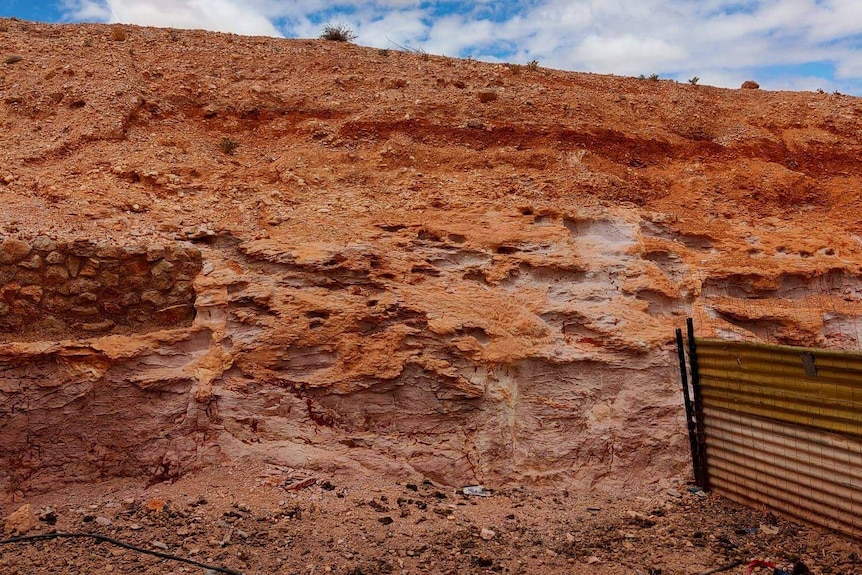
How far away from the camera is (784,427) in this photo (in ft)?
17.0

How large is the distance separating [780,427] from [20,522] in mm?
5965

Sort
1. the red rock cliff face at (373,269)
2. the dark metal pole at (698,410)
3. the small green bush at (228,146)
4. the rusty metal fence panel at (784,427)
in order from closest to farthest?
the rusty metal fence panel at (784,427) < the red rock cliff face at (373,269) < the dark metal pole at (698,410) < the small green bush at (228,146)

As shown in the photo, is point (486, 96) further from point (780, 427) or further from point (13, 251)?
point (13, 251)

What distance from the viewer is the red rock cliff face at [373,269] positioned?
5.73 m

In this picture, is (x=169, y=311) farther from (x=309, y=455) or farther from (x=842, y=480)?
(x=842, y=480)

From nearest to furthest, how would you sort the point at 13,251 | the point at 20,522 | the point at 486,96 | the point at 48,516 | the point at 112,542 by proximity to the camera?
the point at 112,542 → the point at 20,522 → the point at 48,516 → the point at 13,251 → the point at 486,96

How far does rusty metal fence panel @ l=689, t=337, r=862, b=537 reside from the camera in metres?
4.75

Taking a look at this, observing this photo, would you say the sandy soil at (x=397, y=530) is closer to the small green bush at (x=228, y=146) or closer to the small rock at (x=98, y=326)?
the small rock at (x=98, y=326)

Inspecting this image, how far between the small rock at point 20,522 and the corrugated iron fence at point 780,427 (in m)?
5.51

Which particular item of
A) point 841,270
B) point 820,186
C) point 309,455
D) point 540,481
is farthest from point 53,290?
point 820,186

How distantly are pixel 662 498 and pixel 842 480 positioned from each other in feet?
4.90

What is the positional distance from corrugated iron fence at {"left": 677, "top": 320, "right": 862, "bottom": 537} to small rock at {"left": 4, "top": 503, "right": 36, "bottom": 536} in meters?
5.51

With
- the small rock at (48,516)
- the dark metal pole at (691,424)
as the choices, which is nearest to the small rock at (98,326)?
the small rock at (48,516)

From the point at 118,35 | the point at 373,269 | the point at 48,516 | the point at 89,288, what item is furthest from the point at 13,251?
the point at 118,35
